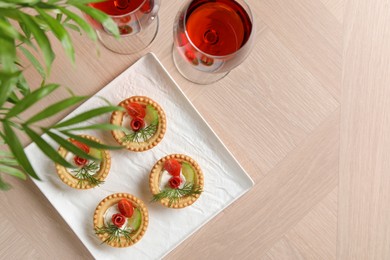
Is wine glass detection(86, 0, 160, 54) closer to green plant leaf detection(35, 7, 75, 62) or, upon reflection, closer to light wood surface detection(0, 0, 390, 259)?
light wood surface detection(0, 0, 390, 259)

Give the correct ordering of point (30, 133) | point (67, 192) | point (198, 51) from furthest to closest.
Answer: point (67, 192), point (198, 51), point (30, 133)

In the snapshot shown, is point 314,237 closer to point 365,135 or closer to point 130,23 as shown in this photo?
point 365,135

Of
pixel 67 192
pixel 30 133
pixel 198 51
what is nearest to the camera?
pixel 30 133

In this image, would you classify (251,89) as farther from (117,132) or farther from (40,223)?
(40,223)

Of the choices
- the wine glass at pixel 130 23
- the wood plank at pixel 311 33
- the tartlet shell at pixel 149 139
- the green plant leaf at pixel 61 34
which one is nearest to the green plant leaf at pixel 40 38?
the green plant leaf at pixel 61 34

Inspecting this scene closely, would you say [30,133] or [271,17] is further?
[271,17]

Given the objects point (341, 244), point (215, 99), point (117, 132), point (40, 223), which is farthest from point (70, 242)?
point (341, 244)

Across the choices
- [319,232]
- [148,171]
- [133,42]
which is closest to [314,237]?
[319,232]
